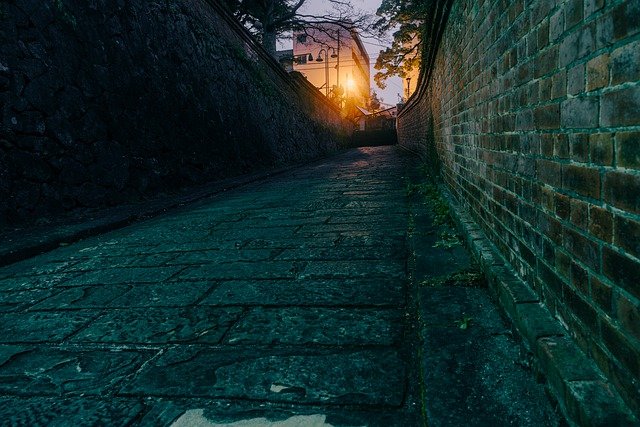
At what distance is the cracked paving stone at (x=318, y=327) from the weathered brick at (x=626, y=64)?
118 cm

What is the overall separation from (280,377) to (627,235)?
45.2 inches

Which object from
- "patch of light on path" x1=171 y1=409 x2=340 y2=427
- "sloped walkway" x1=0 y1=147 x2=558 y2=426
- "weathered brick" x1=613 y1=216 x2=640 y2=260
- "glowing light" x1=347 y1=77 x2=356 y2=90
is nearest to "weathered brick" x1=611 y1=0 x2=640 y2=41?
"weathered brick" x1=613 y1=216 x2=640 y2=260

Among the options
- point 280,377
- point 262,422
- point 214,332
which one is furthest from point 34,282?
point 262,422

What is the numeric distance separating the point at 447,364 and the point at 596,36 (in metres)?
1.09

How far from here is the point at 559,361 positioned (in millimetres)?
1209

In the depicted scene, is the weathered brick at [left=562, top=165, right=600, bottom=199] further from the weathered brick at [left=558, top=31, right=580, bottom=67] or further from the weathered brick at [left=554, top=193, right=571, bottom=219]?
the weathered brick at [left=558, top=31, right=580, bottom=67]

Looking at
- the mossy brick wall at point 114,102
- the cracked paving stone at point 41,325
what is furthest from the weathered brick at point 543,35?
the mossy brick wall at point 114,102

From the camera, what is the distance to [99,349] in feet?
5.97

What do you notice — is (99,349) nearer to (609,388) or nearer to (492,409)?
(492,409)

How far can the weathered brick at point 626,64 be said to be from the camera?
90cm

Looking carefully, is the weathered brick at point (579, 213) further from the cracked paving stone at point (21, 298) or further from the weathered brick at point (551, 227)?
the cracked paving stone at point (21, 298)

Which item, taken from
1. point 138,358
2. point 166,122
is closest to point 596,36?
point 138,358

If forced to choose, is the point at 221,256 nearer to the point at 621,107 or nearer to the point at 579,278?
the point at 579,278

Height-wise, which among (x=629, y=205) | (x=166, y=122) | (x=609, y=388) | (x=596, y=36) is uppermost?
(x=166, y=122)
